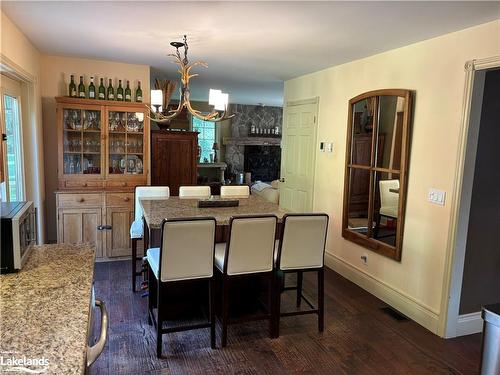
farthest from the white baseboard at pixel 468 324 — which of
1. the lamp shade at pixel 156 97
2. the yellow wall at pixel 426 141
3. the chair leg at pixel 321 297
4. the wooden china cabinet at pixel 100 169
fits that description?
the wooden china cabinet at pixel 100 169

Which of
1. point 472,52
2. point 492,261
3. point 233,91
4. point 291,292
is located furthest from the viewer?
point 233,91

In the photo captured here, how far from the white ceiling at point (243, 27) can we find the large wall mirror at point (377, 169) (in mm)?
563

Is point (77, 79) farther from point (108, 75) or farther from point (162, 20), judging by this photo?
point (162, 20)

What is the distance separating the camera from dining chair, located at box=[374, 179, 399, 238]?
3.61 meters

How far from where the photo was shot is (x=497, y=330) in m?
1.44

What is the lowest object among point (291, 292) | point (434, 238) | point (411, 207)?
point (291, 292)

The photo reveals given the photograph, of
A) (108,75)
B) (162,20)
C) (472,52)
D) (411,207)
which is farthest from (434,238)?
(108,75)

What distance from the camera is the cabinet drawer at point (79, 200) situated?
4379 millimetres

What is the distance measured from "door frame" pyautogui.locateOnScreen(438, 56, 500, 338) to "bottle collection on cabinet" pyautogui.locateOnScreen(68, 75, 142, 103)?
382 centimetres

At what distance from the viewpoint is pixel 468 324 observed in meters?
3.17

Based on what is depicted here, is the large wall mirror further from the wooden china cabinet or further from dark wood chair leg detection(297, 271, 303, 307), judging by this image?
the wooden china cabinet

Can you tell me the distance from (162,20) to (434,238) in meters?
2.86

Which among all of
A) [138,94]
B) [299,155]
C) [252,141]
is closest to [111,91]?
[138,94]

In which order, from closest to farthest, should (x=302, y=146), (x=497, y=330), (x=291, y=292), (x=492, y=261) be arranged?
(x=497, y=330) < (x=492, y=261) < (x=291, y=292) < (x=302, y=146)
